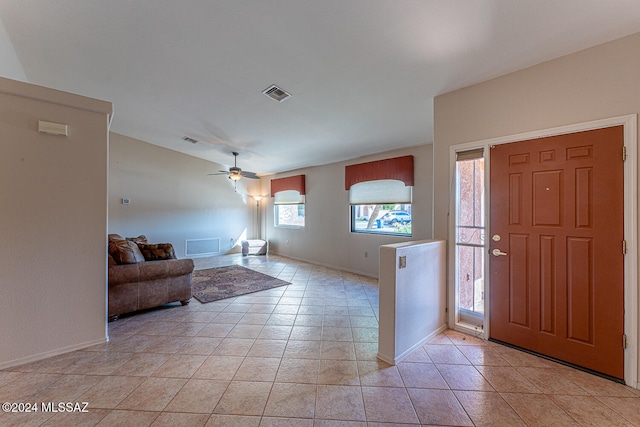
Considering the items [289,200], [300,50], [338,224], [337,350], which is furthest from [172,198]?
[337,350]

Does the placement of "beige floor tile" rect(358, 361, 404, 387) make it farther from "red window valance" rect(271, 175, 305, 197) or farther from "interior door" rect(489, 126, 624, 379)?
"red window valance" rect(271, 175, 305, 197)

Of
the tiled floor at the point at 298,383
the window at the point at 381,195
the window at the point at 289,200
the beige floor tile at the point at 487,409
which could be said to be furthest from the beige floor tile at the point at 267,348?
the window at the point at 289,200

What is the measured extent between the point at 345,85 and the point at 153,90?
2.73 m

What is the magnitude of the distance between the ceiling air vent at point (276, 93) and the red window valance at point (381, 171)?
2379 mm

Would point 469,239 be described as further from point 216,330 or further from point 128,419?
point 128,419

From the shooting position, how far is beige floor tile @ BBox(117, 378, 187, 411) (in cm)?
165

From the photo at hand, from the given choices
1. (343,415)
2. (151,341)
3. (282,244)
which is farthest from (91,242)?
(282,244)

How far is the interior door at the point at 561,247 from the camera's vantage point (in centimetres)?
193

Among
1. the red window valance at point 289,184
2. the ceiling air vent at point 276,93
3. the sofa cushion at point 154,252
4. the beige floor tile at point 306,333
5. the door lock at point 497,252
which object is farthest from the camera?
the red window valance at point 289,184

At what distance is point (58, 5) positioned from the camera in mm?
2172

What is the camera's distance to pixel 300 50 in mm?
2320

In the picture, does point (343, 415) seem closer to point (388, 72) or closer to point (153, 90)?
point (388, 72)

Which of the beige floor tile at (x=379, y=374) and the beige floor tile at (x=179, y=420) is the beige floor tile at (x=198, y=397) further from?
the beige floor tile at (x=379, y=374)

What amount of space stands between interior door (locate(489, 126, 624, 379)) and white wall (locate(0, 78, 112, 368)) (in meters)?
3.92
